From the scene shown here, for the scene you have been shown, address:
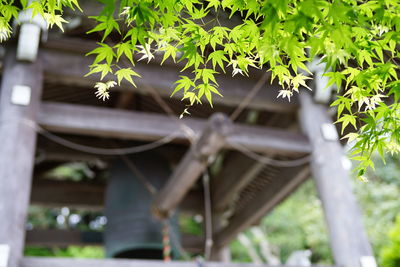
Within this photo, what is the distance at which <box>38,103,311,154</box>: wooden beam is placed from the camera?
3990mm

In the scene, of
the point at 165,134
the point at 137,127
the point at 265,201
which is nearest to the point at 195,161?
the point at 165,134

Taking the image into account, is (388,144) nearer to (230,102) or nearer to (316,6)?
(316,6)

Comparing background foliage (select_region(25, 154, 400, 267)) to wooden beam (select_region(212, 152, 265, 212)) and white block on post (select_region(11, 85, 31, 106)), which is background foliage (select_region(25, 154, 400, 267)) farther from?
white block on post (select_region(11, 85, 31, 106))

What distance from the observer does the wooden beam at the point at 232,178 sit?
18.8ft

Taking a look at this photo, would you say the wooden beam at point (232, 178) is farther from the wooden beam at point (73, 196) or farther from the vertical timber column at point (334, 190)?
the vertical timber column at point (334, 190)

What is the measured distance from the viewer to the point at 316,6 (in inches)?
47.2

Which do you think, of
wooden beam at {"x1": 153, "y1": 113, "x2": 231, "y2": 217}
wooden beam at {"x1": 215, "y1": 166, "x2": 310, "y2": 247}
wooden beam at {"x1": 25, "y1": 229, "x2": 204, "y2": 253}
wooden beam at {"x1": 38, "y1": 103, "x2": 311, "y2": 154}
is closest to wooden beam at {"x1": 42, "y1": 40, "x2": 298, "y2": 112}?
wooden beam at {"x1": 38, "y1": 103, "x2": 311, "y2": 154}

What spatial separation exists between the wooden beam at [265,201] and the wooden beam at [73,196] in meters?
0.53

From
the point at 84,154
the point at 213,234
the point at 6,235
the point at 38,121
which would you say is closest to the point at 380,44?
the point at 6,235

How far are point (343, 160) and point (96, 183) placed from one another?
398 cm

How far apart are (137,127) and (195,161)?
0.68 metres

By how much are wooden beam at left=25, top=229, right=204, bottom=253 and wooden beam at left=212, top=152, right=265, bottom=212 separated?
2.71 feet

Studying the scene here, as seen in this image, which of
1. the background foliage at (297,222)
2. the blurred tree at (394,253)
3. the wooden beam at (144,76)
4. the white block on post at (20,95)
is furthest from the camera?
the background foliage at (297,222)

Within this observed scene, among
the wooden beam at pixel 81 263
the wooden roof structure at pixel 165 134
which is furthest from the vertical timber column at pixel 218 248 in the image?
the wooden beam at pixel 81 263
